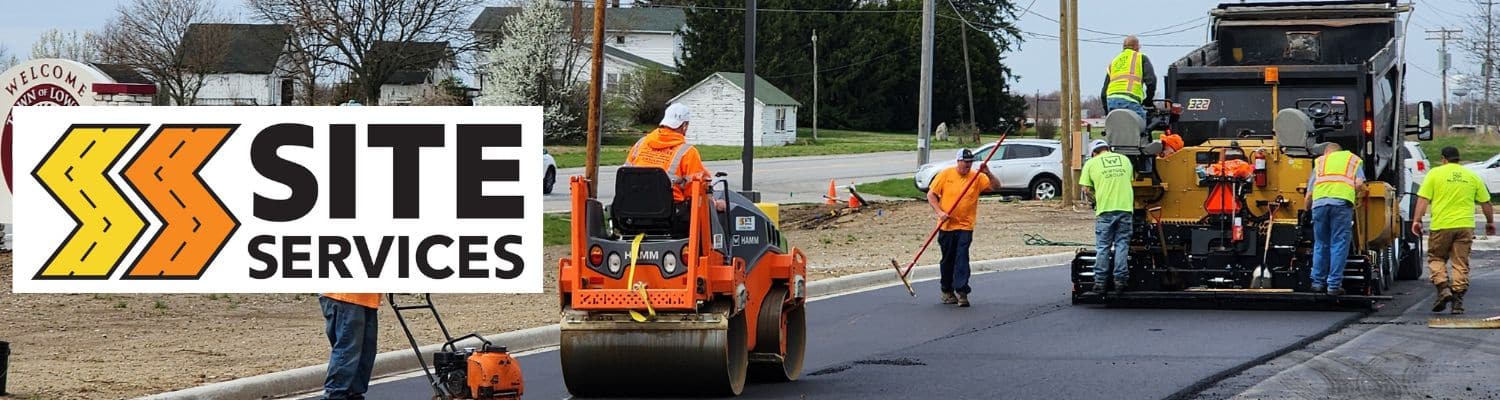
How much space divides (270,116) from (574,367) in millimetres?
2884

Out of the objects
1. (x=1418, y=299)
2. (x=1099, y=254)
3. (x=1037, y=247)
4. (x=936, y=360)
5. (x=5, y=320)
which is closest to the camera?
(x=936, y=360)

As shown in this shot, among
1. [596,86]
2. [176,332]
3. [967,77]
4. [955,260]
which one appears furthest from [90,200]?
[967,77]

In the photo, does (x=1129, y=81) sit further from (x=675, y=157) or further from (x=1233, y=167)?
(x=675, y=157)

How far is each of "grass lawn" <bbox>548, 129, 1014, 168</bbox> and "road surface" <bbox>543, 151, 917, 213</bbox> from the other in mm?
2127

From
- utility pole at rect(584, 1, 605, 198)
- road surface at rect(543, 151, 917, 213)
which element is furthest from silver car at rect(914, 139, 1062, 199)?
utility pole at rect(584, 1, 605, 198)

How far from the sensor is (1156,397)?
1084cm

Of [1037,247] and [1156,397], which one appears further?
[1037,247]

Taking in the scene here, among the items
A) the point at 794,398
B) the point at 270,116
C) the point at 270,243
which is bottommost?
the point at 794,398

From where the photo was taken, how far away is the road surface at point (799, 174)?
125 ft

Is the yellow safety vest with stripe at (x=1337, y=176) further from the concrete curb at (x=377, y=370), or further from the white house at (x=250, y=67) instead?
the white house at (x=250, y=67)

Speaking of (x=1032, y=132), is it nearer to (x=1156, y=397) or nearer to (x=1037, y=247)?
(x=1037, y=247)

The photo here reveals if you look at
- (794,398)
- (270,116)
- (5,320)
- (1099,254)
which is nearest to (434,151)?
(270,116)

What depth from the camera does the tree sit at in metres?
67.4

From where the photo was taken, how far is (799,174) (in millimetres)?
47281
